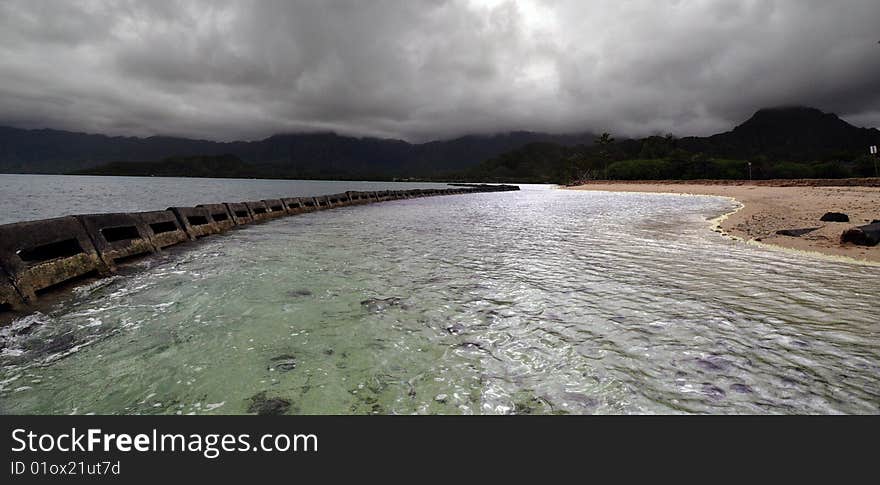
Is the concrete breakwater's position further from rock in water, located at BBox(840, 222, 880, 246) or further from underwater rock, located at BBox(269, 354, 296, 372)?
rock in water, located at BBox(840, 222, 880, 246)

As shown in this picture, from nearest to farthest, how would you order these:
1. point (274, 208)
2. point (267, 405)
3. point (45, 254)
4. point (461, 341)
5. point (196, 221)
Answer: point (267, 405), point (461, 341), point (45, 254), point (196, 221), point (274, 208)

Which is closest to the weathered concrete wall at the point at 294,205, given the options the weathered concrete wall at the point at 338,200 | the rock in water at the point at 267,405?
the weathered concrete wall at the point at 338,200

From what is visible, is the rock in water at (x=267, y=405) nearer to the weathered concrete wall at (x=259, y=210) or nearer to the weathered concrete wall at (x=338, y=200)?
the weathered concrete wall at (x=259, y=210)

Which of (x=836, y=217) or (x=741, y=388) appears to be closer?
(x=741, y=388)

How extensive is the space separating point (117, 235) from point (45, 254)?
2.98m

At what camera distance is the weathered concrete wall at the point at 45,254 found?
19.9ft

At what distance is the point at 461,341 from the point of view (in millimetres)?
4500

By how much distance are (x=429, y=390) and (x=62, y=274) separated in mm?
7922

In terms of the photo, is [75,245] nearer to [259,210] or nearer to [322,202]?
[259,210]

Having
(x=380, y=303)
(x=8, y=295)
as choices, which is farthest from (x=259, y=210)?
(x=380, y=303)

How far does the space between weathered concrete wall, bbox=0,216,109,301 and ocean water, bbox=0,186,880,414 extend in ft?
2.02

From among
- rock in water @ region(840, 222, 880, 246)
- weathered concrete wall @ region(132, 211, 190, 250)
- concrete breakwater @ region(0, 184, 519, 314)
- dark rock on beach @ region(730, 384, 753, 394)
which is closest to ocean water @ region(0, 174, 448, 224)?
weathered concrete wall @ region(132, 211, 190, 250)

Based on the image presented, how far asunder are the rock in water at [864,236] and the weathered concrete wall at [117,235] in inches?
726
